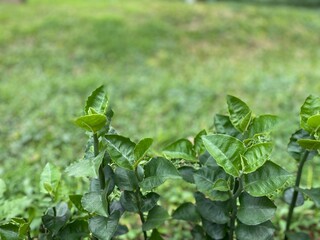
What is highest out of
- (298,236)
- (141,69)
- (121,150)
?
(121,150)

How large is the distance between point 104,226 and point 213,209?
0.31 meters

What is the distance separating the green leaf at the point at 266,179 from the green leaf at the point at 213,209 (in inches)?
4.8

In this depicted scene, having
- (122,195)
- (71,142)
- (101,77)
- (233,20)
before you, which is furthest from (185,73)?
(122,195)

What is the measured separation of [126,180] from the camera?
1.04m

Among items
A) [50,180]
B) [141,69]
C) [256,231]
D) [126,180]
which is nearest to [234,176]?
[256,231]

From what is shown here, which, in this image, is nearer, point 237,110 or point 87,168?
point 87,168

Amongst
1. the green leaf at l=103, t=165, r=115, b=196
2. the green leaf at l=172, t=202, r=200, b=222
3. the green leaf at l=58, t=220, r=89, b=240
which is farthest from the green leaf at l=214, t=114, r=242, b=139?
the green leaf at l=58, t=220, r=89, b=240

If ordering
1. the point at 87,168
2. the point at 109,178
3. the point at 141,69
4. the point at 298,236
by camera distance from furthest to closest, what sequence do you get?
1. the point at 141,69
2. the point at 298,236
3. the point at 109,178
4. the point at 87,168

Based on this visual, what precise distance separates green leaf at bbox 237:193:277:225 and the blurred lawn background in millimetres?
470

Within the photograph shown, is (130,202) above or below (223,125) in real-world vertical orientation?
below

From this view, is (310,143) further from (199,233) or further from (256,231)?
(199,233)

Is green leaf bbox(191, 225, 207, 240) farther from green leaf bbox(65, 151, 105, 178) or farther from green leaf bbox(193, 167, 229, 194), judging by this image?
Result: green leaf bbox(65, 151, 105, 178)

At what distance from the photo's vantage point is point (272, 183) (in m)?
0.99

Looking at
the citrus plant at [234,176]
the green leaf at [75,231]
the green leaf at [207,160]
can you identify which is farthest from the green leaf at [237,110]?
the green leaf at [75,231]
